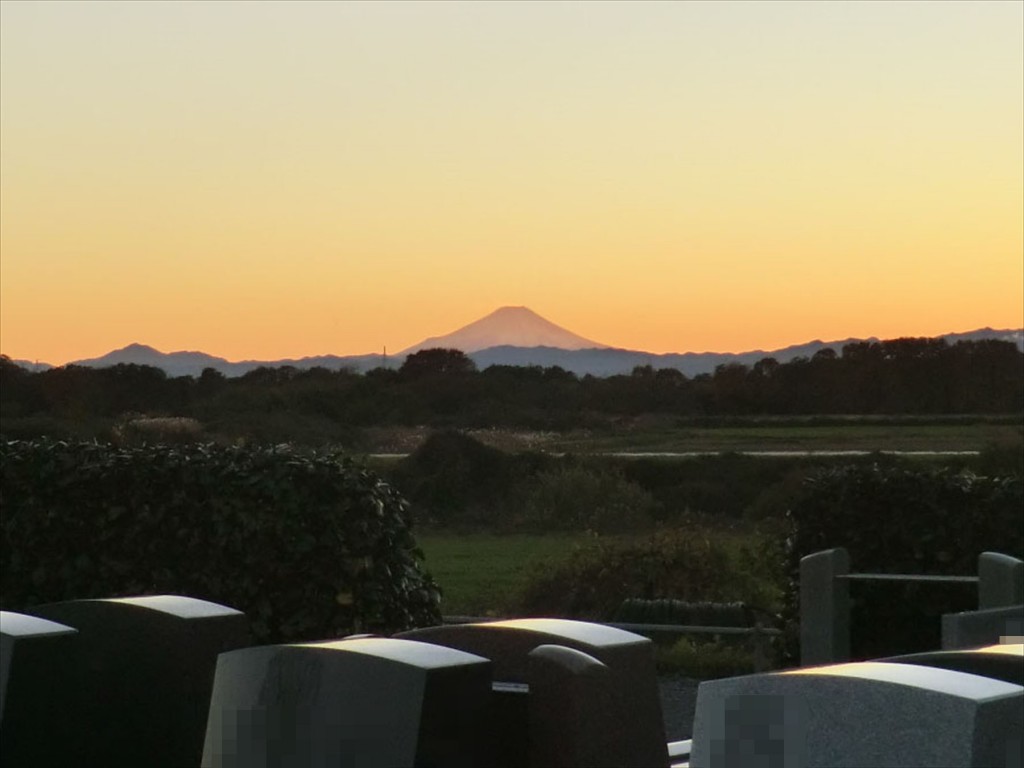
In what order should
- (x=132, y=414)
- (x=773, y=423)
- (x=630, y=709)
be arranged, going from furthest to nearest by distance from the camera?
(x=773, y=423), (x=132, y=414), (x=630, y=709)

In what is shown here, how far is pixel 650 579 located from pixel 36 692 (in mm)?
12496

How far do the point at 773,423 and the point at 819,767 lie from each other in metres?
34.8

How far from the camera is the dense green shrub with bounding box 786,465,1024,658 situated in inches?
437

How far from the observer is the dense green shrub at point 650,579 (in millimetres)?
17031

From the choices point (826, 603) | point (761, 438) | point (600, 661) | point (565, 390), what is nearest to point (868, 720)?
point (600, 661)

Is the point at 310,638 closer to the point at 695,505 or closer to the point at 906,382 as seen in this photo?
the point at 695,505

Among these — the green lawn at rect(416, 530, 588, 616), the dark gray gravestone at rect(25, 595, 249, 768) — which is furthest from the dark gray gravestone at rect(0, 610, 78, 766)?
the green lawn at rect(416, 530, 588, 616)

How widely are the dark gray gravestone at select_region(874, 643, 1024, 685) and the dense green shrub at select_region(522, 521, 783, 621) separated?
1270 centimetres

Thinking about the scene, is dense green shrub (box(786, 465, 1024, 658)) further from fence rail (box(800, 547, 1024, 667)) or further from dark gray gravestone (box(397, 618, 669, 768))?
dark gray gravestone (box(397, 618, 669, 768))

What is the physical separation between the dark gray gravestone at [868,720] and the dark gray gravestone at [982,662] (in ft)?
1.55

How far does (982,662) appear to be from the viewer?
3.93 meters

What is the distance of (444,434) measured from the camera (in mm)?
29594

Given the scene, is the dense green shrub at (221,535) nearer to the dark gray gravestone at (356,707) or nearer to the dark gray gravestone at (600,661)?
the dark gray gravestone at (600,661)

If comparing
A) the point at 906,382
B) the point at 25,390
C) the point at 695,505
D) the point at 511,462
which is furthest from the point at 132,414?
the point at 906,382
